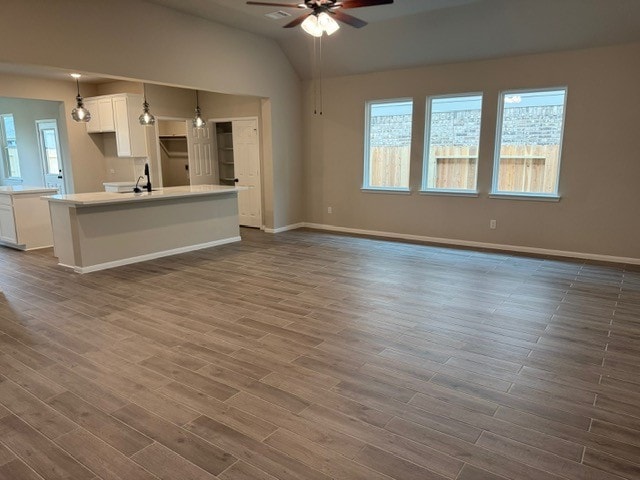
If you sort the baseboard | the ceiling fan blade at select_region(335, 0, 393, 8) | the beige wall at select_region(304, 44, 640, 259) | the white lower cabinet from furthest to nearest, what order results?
the white lower cabinet → the baseboard → the beige wall at select_region(304, 44, 640, 259) → the ceiling fan blade at select_region(335, 0, 393, 8)

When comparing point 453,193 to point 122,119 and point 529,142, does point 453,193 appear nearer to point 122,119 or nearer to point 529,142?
point 529,142

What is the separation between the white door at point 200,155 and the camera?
8531mm

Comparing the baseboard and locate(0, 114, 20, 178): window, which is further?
locate(0, 114, 20, 178): window

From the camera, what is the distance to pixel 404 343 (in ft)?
10.9

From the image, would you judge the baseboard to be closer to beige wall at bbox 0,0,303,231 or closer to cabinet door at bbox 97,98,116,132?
beige wall at bbox 0,0,303,231

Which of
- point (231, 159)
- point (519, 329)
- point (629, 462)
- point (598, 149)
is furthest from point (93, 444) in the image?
point (231, 159)

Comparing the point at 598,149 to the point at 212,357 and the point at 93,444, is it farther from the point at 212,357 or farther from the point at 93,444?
the point at 93,444

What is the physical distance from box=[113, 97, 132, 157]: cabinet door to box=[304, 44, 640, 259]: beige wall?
3.36 m

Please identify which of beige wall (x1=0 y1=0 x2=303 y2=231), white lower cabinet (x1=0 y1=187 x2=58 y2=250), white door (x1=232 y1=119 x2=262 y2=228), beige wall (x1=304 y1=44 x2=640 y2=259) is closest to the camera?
beige wall (x1=0 y1=0 x2=303 y2=231)

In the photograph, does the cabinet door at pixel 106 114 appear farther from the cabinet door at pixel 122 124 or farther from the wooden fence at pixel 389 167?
the wooden fence at pixel 389 167

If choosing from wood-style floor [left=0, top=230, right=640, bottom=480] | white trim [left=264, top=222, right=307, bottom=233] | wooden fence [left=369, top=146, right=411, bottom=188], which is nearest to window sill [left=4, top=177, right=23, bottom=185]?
wood-style floor [left=0, top=230, right=640, bottom=480]

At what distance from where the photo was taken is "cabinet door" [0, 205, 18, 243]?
6434mm

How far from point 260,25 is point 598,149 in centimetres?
514

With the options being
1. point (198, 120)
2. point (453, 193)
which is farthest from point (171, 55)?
point (453, 193)
